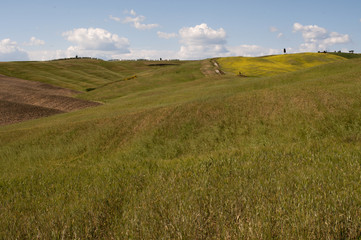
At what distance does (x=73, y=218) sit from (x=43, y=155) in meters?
10.8

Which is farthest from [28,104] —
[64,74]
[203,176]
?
[64,74]

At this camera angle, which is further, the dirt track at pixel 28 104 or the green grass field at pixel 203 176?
the dirt track at pixel 28 104

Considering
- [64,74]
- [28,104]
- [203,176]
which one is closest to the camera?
[203,176]

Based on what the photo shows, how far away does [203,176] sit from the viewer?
24.1 ft

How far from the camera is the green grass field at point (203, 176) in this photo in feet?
15.9

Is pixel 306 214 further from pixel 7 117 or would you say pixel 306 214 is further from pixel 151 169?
pixel 7 117

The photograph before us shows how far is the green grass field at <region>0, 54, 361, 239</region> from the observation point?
486 cm

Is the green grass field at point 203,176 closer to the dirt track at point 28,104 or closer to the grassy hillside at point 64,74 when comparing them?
the dirt track at point 28,104

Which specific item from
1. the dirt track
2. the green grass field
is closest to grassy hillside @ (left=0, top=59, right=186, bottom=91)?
the dirt track

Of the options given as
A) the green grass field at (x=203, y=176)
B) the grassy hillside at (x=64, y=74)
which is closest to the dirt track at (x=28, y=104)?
the green grass field at (x=203, y=176)

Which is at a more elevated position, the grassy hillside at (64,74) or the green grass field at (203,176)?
the grassy hillside at (64,74)

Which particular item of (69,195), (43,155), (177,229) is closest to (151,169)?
(69,195)

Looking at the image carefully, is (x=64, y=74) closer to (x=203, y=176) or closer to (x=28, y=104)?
(x=28, y=104)

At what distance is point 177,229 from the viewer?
4793 millimetres
